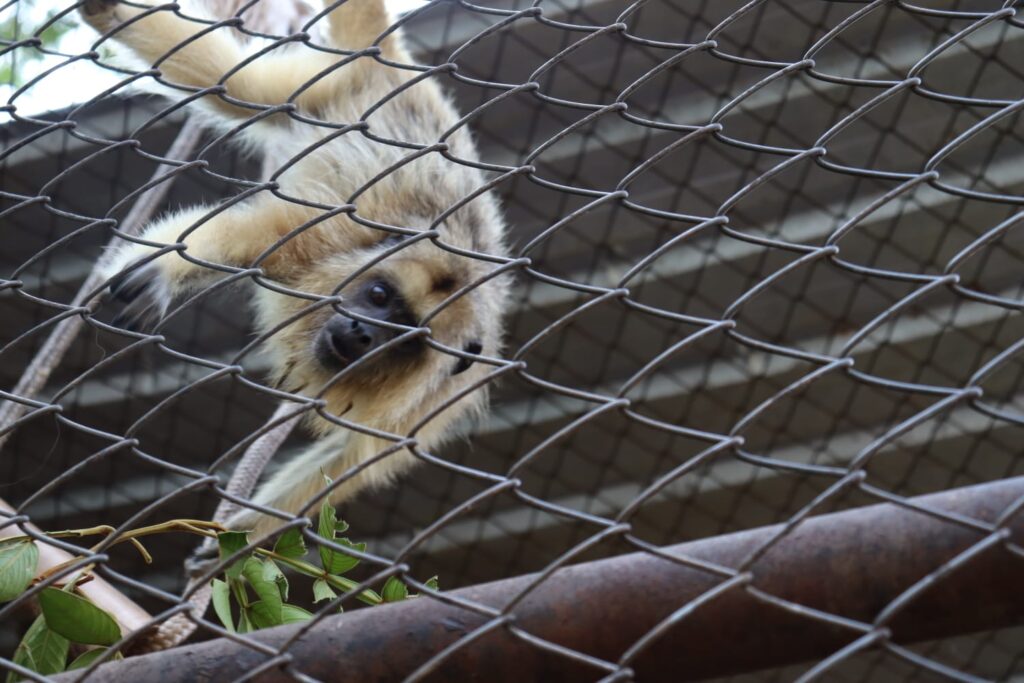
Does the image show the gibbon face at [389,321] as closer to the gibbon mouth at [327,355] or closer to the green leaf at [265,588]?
the gibbon mouth at [327,355]

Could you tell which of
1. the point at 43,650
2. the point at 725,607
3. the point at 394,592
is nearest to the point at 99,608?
the point at 43,650

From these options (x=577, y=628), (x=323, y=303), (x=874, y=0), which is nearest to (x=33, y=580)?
(x=323, y=303)

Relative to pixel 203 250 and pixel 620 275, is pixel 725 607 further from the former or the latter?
pixel 620 275

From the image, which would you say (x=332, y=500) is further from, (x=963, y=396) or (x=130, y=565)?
(x=963, y=396)

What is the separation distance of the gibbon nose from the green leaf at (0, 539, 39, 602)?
1412 millimetres

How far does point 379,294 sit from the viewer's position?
11.5 ft

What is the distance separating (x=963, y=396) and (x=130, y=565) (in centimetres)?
493

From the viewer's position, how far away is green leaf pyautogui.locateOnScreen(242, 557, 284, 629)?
2.00m

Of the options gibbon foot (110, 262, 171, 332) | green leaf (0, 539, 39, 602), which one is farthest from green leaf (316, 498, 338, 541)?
gibbon foot (110, 262, 171, 332)

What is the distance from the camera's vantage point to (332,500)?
387 centimetres

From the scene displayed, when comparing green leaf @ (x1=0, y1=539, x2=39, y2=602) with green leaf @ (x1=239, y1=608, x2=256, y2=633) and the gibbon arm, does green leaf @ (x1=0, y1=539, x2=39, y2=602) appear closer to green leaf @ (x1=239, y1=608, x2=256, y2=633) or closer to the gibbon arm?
green leaf @ (x1=239, y1=608, x2=256, y2=633)

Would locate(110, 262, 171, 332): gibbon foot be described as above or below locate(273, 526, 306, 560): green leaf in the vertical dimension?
below

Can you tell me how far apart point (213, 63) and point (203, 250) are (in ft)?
2.48

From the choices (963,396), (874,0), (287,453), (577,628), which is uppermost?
(874,0)
